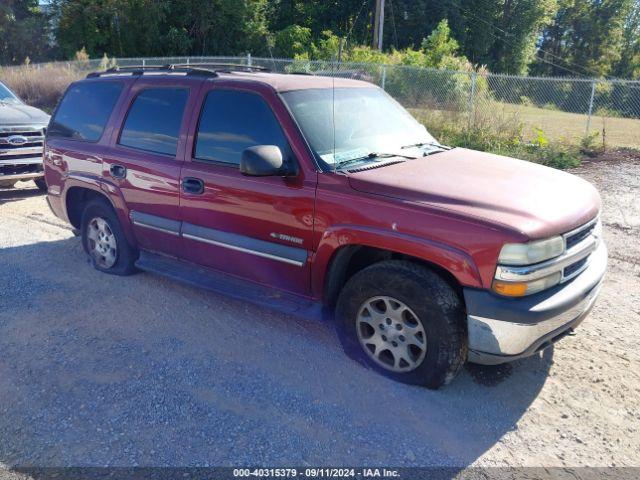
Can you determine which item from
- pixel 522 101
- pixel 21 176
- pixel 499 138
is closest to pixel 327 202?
pixel 21 176

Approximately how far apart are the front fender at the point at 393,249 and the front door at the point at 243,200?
0.12 metres

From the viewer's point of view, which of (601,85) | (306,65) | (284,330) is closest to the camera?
(284,330)

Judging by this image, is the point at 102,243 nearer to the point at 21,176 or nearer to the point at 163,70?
the point at 163,70

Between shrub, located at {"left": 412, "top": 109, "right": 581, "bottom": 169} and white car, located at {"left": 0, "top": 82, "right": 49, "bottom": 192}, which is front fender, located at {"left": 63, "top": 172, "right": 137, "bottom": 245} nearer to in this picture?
white car, located at {"left": 0, "top": 82, "right": 49, "bottom": 192}

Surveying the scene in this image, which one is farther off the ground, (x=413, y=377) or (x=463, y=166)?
(x=463, y=166)

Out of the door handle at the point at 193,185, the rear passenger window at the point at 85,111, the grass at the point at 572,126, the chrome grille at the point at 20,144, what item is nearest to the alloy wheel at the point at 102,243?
the rear passenger window at the point at 85,111

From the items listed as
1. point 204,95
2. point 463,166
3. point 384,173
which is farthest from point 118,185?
point 463,166

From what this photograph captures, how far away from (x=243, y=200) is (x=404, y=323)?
150cm

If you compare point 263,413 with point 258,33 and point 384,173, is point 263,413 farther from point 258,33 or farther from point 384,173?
point 258,33

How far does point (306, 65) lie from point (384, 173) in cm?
1180

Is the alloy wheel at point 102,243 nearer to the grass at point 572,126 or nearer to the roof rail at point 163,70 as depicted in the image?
the roof rail at point 163,70

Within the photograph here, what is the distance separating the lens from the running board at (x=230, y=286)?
4012 millimetres

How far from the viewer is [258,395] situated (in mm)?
3523

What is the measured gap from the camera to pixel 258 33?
1232 inches
